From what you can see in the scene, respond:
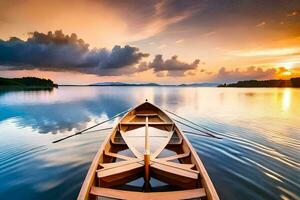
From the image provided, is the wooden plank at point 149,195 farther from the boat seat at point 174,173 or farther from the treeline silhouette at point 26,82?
the treeline silhouette at point 26,82

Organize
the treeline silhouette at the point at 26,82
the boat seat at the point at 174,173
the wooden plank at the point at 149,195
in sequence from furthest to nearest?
1. the treeline silhouette at the point at 26,82
2. the boat seat at the point at 174,173
3. the wooden plank at the point at 149,195

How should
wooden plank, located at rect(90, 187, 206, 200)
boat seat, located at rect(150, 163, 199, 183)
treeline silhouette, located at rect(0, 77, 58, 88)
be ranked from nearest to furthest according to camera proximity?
1. wooden plank, located at rect(90, 187, 206, 200)
2. boat seat, located at rect(150, 163, 199, 183)
3. treeline silhouette, located at rect(0, 77, 58, 88)

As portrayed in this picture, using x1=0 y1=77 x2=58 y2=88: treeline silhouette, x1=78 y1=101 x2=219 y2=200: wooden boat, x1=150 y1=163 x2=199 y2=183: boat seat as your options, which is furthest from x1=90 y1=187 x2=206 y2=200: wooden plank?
x1=0 y1=77 x2=58 y2=88: treeline silhouette

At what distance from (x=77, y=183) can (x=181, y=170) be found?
330 cm

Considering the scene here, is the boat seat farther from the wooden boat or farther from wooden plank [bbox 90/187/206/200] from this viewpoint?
wooden plank [bbox 90/187/206/200]

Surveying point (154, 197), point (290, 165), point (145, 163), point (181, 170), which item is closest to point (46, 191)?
point (145, 163)

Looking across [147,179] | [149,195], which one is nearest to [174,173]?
[147,179]

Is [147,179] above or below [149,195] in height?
below

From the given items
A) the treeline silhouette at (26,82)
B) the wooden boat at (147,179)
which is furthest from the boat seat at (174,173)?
the treeline silhouette at (26,82)

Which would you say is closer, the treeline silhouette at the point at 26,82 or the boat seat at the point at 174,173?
the boat seat at the point at 174,173

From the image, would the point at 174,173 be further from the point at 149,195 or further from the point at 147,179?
the point at 149,195

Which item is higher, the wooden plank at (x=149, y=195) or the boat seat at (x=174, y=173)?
the boat seat at (x=174, y=173)

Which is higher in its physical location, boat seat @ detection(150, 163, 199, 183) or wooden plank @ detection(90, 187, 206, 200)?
boat seat @ detection(150, 163, 199, 183)

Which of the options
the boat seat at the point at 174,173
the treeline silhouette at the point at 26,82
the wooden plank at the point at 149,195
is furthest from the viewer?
the treeline silhouette at the point at 26,82
